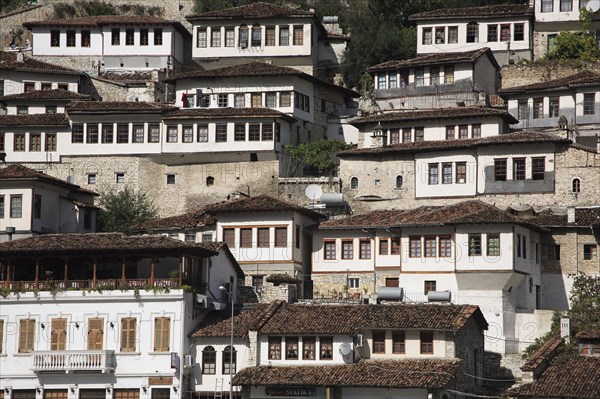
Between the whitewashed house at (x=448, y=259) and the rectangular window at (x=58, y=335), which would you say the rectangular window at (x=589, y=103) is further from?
the rectangular window at (x=58, y=335)

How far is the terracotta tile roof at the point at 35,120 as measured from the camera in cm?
8419

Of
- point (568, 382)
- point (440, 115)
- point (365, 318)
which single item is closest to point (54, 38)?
point (440, 115)

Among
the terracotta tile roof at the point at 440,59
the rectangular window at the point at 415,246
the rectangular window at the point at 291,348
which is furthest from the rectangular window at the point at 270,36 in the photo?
the rectangular window at the point at 291,348

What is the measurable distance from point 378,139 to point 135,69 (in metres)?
23.7

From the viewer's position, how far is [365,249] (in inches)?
2793

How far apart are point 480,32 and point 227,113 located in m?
19.6

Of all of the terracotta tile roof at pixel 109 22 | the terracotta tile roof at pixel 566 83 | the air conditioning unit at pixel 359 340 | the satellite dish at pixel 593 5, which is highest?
the satellite dish at pixel 593 5

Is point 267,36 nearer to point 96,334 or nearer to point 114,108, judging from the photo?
point 114,108

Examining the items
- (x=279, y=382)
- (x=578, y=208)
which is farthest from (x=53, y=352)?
(x=578, y=208)

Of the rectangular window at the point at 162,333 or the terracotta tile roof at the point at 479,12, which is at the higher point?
the terracotta tile roof at the point at 479,12

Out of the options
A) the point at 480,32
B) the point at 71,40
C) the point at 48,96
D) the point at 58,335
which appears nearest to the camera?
the point at 58,335

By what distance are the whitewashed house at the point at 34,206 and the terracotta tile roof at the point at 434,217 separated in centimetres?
1406

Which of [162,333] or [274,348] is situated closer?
[274,348]

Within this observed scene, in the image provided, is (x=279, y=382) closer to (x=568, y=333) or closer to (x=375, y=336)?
(x=375, y=336)
